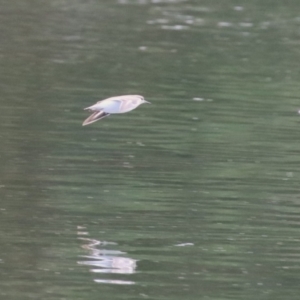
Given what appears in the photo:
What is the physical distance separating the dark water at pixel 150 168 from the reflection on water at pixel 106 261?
17 millimetres

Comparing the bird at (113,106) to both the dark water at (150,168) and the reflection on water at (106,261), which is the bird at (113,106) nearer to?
the dark water at (150,168)

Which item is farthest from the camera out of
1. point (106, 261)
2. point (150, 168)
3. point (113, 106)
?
point (150, 168)

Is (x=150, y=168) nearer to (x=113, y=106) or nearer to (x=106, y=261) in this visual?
(x=113, y=106)

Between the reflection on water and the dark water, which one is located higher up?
the reflection on water

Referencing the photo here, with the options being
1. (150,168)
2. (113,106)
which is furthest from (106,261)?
(150,168)

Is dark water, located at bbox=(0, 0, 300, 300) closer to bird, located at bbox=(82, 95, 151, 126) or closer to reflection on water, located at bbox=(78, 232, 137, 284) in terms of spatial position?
reflection on water, located at bbox=(78, 232, 137, 284)

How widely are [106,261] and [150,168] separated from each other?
3243 millimetres

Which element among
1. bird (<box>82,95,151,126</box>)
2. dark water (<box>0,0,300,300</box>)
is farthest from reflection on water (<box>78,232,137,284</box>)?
bird (<box>82,95,151,126</box>)

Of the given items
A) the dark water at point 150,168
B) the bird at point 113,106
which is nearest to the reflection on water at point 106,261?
the dark water at point 150,168

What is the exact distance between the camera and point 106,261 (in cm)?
930

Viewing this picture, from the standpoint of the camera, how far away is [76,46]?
21391mm

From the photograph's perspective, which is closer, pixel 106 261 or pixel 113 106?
pixel 106 261

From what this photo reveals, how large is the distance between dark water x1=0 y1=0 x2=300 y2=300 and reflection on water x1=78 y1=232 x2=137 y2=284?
0.02 metres

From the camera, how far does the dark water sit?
9.07m
